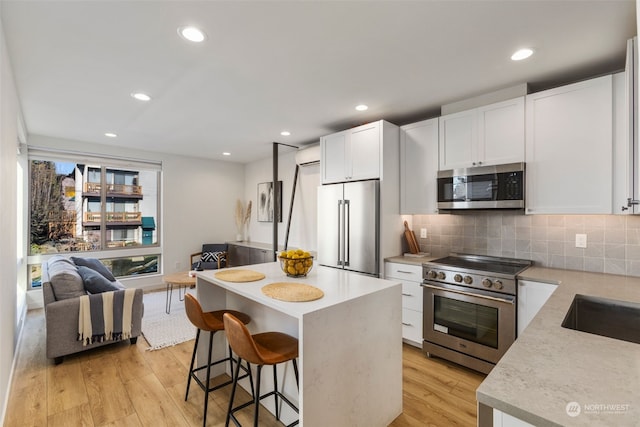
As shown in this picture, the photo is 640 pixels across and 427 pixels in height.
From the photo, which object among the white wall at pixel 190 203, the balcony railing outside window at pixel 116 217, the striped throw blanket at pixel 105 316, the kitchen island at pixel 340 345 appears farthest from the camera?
the white wall at pixel 190 203

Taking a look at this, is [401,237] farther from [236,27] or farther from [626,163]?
[236,27]

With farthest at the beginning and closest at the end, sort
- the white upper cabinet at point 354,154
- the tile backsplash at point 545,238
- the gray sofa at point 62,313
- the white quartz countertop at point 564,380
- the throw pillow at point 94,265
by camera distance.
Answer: the throw pillow at point 94,265 < the white upper cabinet at point 354,154 < the gray sofa at point 62,313 < the tile backsplash at point 545,238 < the white quartz countertop at point 564,380

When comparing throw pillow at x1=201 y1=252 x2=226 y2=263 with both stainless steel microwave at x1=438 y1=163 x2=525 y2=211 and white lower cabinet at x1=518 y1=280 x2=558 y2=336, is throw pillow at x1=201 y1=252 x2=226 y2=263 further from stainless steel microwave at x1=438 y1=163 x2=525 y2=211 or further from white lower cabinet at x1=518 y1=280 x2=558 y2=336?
white lower cabinet at x1=518 y1=280 x2=558 y2=336

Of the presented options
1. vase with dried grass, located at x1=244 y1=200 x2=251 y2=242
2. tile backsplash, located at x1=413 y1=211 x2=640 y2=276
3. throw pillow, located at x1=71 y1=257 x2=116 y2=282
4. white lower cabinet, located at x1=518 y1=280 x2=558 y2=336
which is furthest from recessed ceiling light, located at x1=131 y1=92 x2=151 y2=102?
white lower cabinet, located at x1=518 y1=280 x2=558 y2=336

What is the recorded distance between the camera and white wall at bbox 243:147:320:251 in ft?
16.4

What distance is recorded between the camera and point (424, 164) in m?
3.21

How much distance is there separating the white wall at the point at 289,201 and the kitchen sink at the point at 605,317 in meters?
3.59

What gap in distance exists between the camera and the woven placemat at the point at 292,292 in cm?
168

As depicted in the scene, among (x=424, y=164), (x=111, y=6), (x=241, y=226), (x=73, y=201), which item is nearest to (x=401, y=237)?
(x=424, y=164)

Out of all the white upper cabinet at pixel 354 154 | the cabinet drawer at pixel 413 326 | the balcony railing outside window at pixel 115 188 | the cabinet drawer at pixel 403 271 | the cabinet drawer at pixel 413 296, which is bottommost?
the cabinet drawer at pixel 413 326

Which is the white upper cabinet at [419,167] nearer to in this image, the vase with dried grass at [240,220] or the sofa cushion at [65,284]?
the sofa cushion at [65,284]

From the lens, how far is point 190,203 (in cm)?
582

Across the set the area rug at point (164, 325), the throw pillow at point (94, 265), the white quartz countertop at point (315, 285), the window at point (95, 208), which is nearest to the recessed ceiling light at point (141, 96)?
the white quartz countertop at point (315, 285)

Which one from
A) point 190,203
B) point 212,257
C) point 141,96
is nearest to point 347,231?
point 141,96
